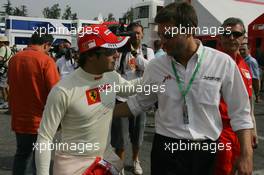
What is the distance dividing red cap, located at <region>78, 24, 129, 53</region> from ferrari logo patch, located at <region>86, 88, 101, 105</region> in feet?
0.87

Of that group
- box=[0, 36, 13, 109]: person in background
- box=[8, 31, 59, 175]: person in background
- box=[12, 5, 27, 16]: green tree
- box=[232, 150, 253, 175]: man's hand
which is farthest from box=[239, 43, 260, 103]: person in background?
box=[12, 5, 27, 16]: green tree

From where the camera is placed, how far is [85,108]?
231 centimetres

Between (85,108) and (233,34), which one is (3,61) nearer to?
(233,34)

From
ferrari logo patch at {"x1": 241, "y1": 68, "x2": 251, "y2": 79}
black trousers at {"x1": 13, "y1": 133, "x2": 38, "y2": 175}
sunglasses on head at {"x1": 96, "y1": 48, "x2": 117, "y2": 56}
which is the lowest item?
black trousers at {"x1": 13, "y1": 133, "x2": 38, "y2": 175}

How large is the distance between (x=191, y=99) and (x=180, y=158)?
38 centimetres

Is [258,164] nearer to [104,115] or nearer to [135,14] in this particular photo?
[104,115]

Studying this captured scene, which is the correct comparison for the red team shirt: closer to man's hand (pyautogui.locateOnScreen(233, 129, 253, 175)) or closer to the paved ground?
man's hand (pyautogui.locateOnScreen(233, 129, 253, 175))

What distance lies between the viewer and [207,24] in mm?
15570

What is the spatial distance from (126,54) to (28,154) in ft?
5.00

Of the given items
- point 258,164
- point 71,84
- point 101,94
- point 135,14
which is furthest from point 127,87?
point 135,14

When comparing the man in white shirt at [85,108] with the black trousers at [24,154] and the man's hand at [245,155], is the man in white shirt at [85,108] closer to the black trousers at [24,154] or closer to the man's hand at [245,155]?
the man's hand at [245,155]

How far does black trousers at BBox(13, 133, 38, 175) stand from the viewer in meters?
3.87

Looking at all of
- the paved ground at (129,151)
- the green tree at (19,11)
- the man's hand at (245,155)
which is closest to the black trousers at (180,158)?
the man's hand at (245,155)

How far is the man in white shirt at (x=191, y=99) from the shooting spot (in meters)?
2.24
